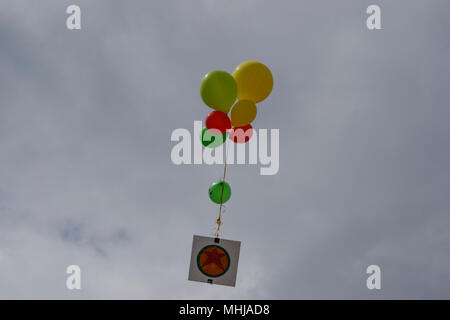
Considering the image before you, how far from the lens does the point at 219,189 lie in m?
7.32

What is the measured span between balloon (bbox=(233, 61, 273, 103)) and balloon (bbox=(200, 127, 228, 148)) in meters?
1.03

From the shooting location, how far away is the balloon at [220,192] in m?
7.31

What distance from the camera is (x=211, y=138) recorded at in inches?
290

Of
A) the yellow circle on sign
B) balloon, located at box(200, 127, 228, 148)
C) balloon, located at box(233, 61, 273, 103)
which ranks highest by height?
balloon, located at box(233, 61, 273, 103)

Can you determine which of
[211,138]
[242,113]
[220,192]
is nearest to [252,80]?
[242,113]

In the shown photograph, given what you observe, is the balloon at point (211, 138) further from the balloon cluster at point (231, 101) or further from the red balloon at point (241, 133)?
the red balloon at point (241, 133)

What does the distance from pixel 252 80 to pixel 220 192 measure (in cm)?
246

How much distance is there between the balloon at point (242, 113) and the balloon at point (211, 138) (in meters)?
0.37

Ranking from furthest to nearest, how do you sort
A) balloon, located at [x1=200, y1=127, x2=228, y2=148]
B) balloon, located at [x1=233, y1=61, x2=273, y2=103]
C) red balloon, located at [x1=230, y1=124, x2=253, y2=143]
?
red balloon, located at [x1=230, y1=124, x2=253, y2=143]
balloon, located at [x1=233, y1=61, x2=273, y2=103]
balloon, located at [x1=200, y1=127, x2=228, y2=148]

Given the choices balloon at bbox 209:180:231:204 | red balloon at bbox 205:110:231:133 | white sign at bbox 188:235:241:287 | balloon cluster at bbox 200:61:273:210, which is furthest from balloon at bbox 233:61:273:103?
white sign at bbox 188:235:241:287

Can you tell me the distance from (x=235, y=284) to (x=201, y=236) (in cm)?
110

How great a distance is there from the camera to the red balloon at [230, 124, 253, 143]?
7629mm

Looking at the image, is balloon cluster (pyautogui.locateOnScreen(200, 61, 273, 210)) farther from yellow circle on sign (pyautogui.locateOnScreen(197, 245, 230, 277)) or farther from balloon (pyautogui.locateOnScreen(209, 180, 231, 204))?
yellow circle on sign (pyautogui.locateOnScreen(197, 245, 230, 277))

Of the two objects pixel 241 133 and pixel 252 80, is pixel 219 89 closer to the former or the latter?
pixel 252 80
